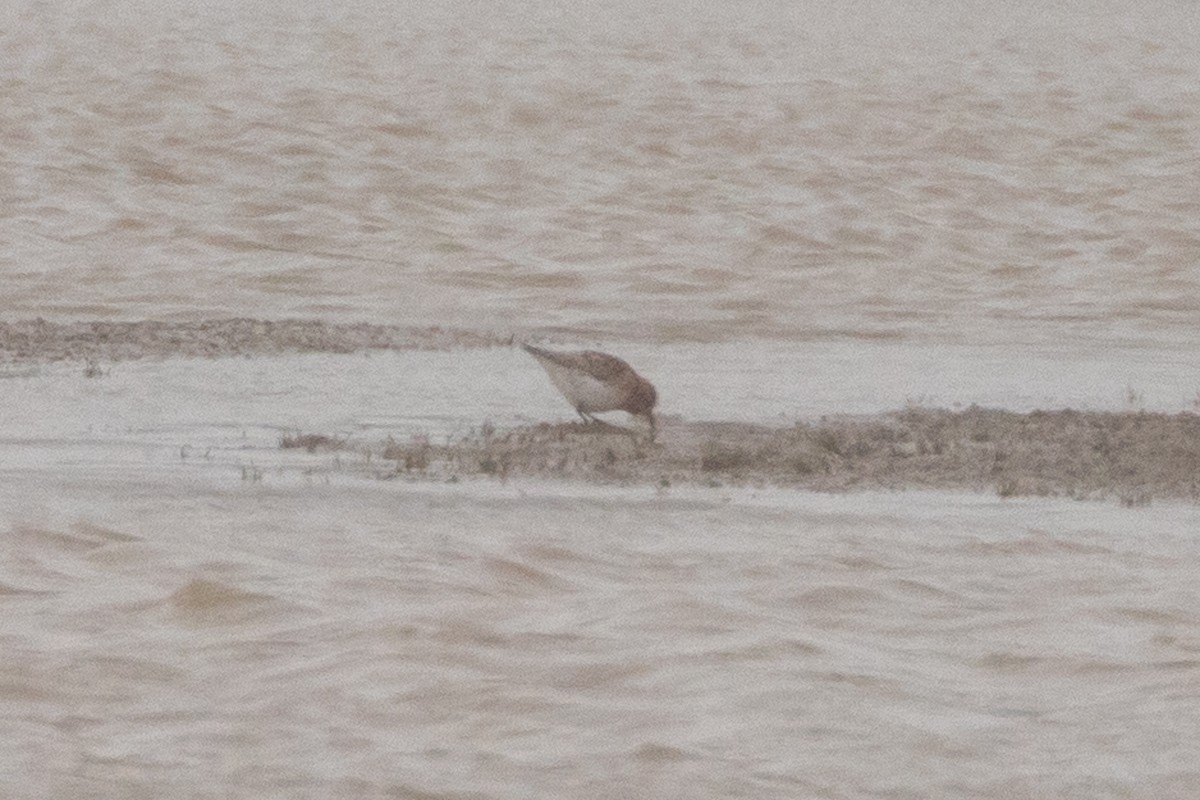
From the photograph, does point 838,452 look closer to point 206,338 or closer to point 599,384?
point 599,384

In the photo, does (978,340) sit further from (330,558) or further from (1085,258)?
(330,558)

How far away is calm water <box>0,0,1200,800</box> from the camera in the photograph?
1070 cm

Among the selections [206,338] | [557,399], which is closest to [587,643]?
[557,399]

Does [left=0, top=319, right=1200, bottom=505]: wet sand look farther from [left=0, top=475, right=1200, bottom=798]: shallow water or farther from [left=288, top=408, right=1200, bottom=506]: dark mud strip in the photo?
[left=0, top=475, right=1200, bottom=798]: shallow water

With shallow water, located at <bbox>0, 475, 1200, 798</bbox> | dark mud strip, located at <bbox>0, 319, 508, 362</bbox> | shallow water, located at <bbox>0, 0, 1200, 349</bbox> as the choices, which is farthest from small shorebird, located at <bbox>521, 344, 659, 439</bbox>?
shallow water, located at <bbox>0, 0, 1200, 349</bbox>

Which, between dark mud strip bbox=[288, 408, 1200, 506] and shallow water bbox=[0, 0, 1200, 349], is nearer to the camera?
dark mud strip bbox=[288, 408, 1200, 506]

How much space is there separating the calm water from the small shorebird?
676mm

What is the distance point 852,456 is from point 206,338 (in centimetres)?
564

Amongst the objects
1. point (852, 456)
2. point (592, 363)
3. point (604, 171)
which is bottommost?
point (852, 456)

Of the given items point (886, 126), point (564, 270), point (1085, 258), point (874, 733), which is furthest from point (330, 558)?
point (886, 126)

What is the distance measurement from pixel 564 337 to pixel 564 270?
3.27 metres

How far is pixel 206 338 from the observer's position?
19.8 meters

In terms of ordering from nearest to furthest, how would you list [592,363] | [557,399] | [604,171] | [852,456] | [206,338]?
[852,456]
[592,363]
[557,399]
[206,338]
[604,171]

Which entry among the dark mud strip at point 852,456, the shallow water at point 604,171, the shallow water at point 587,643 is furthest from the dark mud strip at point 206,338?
the shallow water at point 587,643
